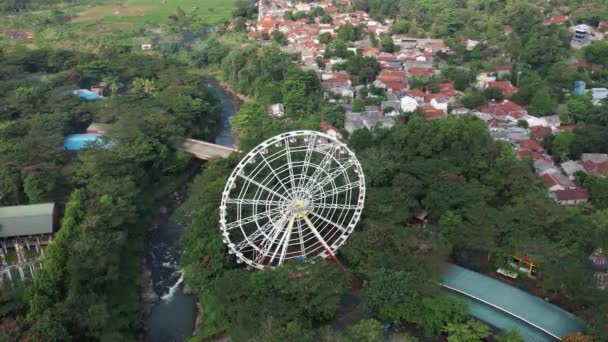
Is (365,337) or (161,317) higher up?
(365,337)

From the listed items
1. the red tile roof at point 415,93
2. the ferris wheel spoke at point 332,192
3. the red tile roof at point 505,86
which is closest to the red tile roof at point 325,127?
the red tile roof at point 415,93

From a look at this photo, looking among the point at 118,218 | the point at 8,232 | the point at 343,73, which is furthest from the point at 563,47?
the point at 8,232

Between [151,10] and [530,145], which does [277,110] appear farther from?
[151,10]

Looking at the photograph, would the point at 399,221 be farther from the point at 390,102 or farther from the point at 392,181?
the point at 390,102

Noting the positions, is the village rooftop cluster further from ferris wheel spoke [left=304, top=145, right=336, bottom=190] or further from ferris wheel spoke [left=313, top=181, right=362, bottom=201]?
ferris wheel spoke [left=304, top=145, right=336, bottom=190]

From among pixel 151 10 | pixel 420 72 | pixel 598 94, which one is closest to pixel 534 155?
pixel 598 94

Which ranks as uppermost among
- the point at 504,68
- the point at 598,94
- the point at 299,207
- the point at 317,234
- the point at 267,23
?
the point at 299,207

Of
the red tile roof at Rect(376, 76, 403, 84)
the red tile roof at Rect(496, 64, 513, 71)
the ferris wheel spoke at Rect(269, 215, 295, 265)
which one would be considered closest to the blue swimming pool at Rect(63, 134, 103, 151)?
the ferris wheel spoke at Rect(269, 215, 295, 265)
